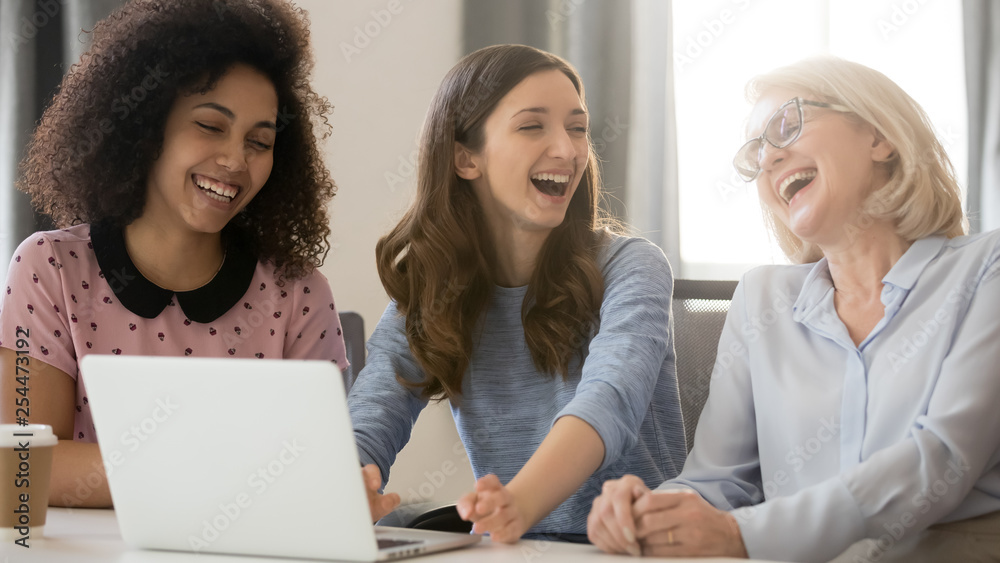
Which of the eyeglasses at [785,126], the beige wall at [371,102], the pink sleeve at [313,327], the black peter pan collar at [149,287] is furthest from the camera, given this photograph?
the beige wall at [371,102]

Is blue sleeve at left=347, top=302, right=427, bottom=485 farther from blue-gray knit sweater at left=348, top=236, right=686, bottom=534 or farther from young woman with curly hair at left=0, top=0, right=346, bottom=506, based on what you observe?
young woman with curly hair at left=0, top=0, right=346, bottom=506

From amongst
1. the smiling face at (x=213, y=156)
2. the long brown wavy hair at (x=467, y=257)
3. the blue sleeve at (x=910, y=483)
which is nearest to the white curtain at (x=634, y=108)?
the long brown wavy hair at (x=467, y=257)

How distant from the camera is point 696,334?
4.87 feet

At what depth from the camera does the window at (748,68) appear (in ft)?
7.64

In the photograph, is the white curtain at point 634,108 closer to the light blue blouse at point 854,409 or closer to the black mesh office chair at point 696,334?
the black mesh office chair at point 696,334

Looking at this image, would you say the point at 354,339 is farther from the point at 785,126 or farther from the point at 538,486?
the point at 785,126

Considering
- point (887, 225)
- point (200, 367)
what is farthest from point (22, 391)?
point (887, 225)

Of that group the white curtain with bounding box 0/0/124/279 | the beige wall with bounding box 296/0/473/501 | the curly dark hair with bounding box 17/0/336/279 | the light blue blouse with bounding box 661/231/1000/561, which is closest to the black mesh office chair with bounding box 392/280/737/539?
the light blue blouse with bounding box 661/231/1000/561

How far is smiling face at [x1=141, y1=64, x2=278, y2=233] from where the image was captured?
4.83ft

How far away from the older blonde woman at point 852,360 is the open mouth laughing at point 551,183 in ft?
1.07

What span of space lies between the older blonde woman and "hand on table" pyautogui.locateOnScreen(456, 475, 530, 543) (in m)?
0.10

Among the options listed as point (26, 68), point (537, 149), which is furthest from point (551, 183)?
point (26, 68)

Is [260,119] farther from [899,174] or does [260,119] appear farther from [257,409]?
[899,174]

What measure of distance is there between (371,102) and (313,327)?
1.25 metres
